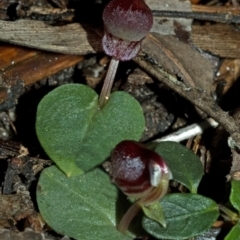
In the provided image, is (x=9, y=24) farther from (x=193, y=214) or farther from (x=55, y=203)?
(x=193, y=214)

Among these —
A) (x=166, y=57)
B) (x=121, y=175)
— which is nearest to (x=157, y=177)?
(x=121, y=175)

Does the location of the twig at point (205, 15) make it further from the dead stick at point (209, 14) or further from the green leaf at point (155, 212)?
the green leaf at point (155, 212)

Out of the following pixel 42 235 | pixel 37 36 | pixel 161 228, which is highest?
pixel 37 36

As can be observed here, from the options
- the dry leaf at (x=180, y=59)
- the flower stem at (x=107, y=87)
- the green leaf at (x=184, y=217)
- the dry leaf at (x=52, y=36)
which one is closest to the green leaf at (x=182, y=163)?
the green leaf at (x=184, y=217)

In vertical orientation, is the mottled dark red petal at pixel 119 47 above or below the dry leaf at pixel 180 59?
above

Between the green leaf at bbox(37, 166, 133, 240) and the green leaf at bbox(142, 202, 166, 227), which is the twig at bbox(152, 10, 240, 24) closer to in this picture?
the green leaf at bbox(37, 166, 133, 240)

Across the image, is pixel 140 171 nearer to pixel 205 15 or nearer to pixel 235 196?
pixel 235 196

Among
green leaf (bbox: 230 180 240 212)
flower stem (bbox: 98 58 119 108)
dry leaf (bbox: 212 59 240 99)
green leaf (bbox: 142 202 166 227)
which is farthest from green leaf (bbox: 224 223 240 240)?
dry leaf (bbox: 212 59 240 99)
